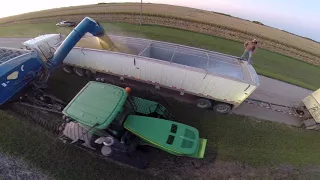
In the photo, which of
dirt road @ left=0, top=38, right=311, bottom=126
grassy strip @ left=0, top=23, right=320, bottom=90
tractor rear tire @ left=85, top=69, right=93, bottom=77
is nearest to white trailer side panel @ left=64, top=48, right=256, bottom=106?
tractor rear tire @ left=85, top=69, right=93, bottom=77

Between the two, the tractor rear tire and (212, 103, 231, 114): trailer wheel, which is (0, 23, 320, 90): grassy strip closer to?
(212, 103, 231, 114): trailer wheel

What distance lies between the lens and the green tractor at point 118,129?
6441 millimetres

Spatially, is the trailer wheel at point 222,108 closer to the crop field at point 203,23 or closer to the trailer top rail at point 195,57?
the trailer top rail at point 195,57

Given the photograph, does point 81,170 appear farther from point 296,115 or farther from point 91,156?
point 296,115

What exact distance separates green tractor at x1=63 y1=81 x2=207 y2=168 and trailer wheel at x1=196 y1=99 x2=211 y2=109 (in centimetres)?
279

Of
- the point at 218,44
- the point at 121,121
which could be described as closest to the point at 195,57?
the point at 121,121

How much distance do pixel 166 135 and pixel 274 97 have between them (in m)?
8.88

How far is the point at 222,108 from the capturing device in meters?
10.4

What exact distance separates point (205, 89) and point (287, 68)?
34.9 ft

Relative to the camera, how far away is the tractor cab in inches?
253

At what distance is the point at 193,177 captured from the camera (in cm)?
781

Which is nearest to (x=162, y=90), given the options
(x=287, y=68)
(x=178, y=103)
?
(x=178, y=103)

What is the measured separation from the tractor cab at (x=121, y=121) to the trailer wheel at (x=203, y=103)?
8.93 ft

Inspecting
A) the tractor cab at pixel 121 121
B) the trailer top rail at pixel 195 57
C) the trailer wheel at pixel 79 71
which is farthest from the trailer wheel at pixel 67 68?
the tractor cab at pixel 121 121
